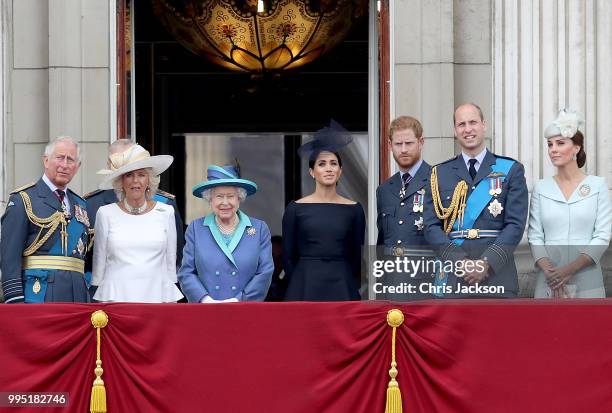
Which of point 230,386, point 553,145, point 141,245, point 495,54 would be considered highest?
point 495,54

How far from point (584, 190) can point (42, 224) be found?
345 centimetres

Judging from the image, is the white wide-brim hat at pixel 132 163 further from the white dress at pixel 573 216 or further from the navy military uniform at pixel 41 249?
the white dress at pixel 573 216

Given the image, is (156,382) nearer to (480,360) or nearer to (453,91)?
(480,360)

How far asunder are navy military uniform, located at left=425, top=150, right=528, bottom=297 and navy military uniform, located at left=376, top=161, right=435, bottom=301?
0.14m

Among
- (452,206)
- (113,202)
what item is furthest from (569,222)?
(113,202)

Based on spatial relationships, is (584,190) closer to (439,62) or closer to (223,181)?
(223,181)

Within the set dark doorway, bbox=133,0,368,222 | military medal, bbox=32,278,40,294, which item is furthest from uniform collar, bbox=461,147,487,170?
dark doorway, bbox=133,0,368,222

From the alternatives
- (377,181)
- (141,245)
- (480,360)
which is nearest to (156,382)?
(141,245)

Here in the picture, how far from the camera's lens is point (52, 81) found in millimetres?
12648

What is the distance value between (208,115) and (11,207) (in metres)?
10.1

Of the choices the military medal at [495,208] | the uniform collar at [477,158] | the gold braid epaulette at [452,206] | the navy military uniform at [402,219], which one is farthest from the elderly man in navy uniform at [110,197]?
the military medal at [495,208]

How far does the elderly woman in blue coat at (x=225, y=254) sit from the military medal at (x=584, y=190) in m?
2.03

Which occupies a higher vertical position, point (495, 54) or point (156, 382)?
point (495, 54)

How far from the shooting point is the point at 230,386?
9.45 meters
